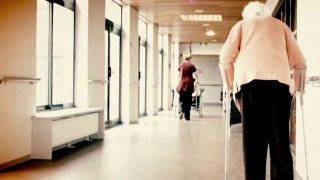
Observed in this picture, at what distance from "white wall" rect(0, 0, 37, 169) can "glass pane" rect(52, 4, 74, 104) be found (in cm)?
143

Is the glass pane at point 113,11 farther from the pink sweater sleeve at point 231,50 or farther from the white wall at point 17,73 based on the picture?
the pink sweater sleeve at point 231,50

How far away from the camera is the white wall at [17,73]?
438cm

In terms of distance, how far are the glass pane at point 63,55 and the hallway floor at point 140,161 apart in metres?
0.96

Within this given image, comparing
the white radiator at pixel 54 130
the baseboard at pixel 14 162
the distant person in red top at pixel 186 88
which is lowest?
the baseboard at pixel 14 162

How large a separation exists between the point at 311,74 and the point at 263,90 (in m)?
1.26

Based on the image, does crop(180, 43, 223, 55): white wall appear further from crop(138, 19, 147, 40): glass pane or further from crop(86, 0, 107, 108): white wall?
crop(86, 0, 107, 108): white wall

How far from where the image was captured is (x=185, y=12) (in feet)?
33.6

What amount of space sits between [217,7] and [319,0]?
6317 millimetres

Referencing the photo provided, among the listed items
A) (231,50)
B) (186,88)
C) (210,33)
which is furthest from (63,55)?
(210,33)

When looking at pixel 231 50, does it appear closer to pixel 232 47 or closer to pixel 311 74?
pixel 232 47

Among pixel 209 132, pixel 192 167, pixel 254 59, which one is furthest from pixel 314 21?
pixel 209 132

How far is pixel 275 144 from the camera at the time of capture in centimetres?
254

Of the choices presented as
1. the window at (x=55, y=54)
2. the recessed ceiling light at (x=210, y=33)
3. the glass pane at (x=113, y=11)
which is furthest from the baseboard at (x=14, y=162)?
the recessed ceiling light at (x=210, y=33)

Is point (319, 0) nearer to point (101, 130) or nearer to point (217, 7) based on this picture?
point (101, 130)
